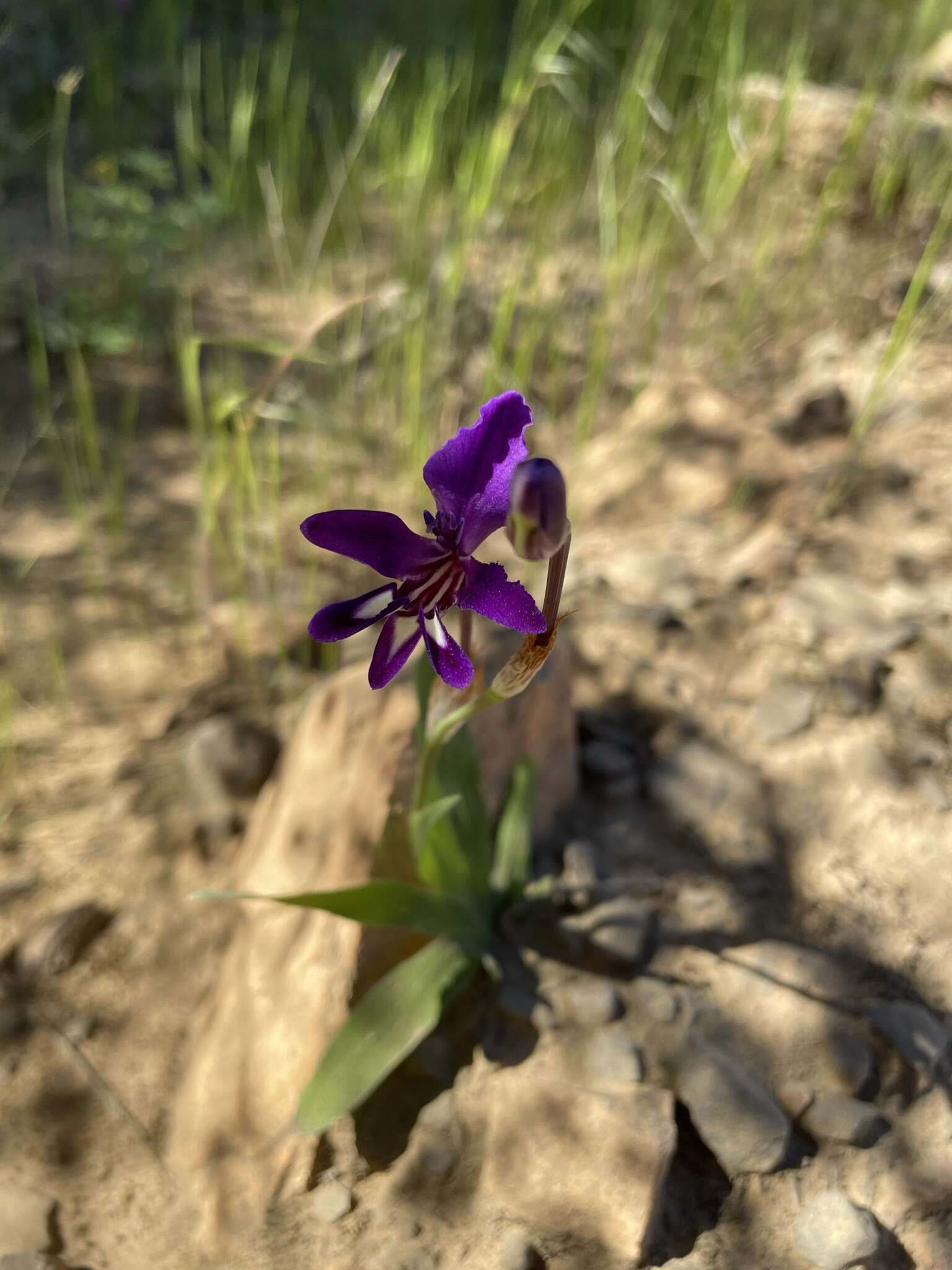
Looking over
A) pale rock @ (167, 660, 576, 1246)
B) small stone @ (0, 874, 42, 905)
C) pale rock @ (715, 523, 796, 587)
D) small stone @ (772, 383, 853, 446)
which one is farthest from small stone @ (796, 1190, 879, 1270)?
small stone @ (772, 383, 853, 446)

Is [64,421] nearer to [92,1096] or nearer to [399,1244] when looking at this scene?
[92,1096]

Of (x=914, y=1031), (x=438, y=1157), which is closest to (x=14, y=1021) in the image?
(x=438, y=1157)

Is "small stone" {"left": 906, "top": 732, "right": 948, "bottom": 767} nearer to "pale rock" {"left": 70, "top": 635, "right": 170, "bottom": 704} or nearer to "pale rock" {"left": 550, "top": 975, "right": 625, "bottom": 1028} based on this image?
"pale rock" {"left": 550, "top": 975, "right": 625, "bottom": 1028}

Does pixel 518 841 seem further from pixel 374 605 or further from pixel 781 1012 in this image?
pixel 374 605

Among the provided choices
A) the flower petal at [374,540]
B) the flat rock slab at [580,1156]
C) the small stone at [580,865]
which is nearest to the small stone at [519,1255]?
the flat rock slab at [580,1156]

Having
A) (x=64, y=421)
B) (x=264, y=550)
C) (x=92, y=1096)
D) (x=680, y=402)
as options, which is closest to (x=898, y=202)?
(x=680, y=402)
